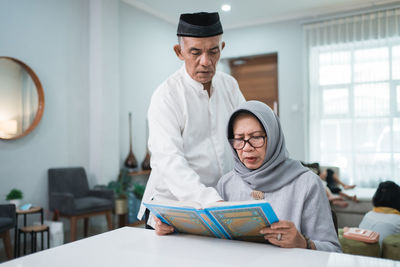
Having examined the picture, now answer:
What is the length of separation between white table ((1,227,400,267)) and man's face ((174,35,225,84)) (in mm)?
727

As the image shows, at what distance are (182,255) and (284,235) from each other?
1.02ft

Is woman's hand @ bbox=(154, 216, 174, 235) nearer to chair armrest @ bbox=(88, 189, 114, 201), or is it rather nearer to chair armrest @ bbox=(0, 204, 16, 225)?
chair armrest @ bbox=(0, 204, 16, 225)

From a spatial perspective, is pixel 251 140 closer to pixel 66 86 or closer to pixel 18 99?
pixel 18 99

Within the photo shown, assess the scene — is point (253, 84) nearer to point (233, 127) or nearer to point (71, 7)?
point (71, 7)

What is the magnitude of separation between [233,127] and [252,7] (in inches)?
171

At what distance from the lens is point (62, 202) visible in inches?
142

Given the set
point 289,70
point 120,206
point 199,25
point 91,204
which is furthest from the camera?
point 289,70

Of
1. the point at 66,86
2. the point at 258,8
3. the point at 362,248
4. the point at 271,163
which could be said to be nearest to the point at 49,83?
the point at 66,86

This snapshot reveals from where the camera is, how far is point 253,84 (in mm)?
6242

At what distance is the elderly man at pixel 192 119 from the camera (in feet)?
4.84

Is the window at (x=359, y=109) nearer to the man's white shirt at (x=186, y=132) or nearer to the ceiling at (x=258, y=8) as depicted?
the ceiling at (x=258, y=8)

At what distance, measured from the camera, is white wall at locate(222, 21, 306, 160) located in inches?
222

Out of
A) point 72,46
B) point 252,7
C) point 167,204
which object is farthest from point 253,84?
point 167,204

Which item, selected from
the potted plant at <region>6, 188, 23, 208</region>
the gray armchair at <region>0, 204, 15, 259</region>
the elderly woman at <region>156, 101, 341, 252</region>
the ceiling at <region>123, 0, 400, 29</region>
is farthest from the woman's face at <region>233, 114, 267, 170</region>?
the ceiling at <region>123, 0, 400, 29</region>
